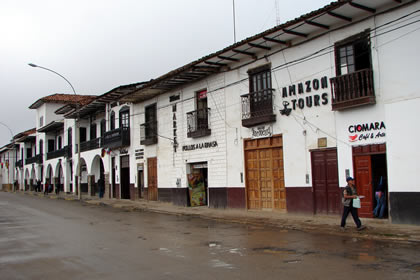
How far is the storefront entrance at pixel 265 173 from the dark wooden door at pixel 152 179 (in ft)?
28.9

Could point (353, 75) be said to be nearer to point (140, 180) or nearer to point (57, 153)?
point (140, 180)

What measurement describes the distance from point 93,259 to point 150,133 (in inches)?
695

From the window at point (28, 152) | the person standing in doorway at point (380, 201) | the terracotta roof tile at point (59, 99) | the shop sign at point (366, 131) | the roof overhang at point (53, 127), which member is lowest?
the person standing in doorway at point (380, 201)

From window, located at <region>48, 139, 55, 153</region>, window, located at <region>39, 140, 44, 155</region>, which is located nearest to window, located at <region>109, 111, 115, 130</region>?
window, located at <region>48, 139, 55, 153</region>

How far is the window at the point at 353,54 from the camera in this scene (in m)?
13.5

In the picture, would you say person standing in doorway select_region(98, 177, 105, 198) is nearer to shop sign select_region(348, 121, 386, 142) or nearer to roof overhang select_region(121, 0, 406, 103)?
roof overhang select_region(121, 0, 406, 103)

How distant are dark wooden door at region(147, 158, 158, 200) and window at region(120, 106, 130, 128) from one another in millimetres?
3936

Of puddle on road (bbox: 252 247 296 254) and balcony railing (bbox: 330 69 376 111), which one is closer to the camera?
puddle on road (bbox: 252 247 296 254)

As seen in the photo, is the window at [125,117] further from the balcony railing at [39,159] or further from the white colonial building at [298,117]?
the balcony railing at [39,159]

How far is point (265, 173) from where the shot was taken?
1756cm

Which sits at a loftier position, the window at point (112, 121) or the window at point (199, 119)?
the window at point (112, 121)

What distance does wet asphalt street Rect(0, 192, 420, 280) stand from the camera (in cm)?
721

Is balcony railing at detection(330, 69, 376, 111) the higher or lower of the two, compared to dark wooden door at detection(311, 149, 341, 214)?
higher

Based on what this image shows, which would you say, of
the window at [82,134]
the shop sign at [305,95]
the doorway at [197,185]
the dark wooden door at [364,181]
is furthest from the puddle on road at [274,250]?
the window at [82,134]
